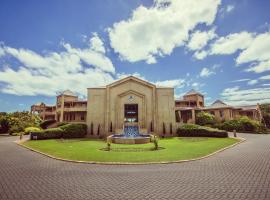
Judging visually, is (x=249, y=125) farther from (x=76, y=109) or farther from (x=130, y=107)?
(x=76, y=109)

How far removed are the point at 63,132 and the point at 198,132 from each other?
26141 millimetres

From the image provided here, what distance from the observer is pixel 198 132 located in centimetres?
3612

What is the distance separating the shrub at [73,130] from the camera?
117 feet

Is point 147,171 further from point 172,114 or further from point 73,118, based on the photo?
point 73,118

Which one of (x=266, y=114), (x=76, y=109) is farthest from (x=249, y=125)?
(x=76, y=109)

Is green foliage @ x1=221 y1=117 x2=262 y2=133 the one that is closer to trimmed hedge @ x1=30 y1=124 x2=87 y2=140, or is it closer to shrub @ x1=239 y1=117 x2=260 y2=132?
shrub @ x1=239 y1=117 x2=260 y2=132

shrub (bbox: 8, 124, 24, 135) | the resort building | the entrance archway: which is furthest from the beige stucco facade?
shrub (bbox: 8, 124, 24, 135)

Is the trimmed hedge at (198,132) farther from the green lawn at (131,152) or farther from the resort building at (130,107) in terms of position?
the green lawn at (131,152)

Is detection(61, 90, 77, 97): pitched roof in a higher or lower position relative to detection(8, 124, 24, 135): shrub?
higher

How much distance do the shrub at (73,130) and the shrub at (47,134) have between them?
0.90m

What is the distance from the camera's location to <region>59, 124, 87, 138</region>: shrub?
35625 millimetres

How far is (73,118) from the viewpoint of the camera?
59219 millimetres

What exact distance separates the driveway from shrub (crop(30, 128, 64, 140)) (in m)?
19.6

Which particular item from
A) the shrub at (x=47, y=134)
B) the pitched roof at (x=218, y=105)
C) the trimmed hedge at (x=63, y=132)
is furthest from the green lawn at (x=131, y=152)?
the pitched roof at (x=218, y=105)
